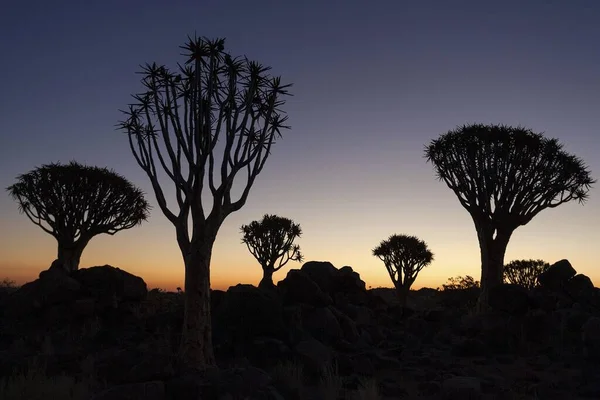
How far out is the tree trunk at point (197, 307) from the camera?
1053cm

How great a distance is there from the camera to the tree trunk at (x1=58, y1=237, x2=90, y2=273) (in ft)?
79.4

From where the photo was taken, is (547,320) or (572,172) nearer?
(547,320)

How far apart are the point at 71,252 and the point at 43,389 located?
16.9 meters

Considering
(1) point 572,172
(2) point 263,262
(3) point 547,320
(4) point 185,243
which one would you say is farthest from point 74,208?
(1) point 572,172

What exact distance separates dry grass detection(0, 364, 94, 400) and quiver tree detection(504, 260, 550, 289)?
3701 cm

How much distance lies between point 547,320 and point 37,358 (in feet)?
47.4

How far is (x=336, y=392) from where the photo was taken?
9.84 meters

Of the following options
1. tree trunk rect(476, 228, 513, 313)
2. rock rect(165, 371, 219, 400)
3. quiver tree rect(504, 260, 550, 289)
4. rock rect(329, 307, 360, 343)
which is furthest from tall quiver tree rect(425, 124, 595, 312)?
quiver tree rect(504, 260, 550, 289)

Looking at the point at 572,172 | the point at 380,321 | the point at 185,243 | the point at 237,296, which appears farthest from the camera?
the point at 572,172

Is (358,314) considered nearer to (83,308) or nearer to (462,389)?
(462,389)

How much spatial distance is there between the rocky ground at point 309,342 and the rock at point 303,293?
0.12 ft

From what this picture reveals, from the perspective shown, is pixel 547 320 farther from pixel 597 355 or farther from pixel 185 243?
pixel 185 243

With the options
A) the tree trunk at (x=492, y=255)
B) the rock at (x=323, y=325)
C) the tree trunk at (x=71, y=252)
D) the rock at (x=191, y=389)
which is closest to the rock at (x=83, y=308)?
the rock at (x=323, y=325)

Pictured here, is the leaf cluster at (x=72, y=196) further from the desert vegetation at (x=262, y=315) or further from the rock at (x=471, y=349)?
the rock at (x=471, y=349)
